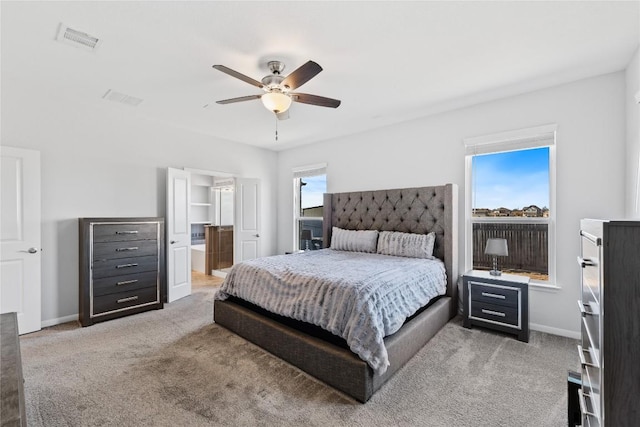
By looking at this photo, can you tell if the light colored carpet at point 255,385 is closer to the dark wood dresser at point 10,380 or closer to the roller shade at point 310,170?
the dark wood dresser at point 10,380

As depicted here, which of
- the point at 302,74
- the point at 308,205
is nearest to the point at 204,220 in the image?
the point at 308,205

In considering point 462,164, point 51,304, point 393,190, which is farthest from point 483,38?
point 51,304

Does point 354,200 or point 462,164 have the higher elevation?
point 462,164

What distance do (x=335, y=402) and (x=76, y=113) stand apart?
437cm

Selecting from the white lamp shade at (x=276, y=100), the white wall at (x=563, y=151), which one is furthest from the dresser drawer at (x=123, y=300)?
the white wall at (x=563, y=151)

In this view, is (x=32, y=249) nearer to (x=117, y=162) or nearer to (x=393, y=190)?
(x=117, y=162)

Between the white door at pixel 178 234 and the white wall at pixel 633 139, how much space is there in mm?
5234

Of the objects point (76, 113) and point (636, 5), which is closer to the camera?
A: point (636, 5)

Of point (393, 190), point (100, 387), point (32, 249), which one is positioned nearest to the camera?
point (100, 387)

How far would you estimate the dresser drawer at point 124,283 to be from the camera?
348cm

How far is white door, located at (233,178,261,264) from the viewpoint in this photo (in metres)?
5.52

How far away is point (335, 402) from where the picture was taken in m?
1.98

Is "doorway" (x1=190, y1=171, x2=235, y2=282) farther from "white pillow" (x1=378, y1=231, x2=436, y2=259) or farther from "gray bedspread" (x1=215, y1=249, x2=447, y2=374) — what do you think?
"white pillow" (x1=378, y1=231, x2=436, y2=259)

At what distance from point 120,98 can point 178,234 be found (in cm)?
203
